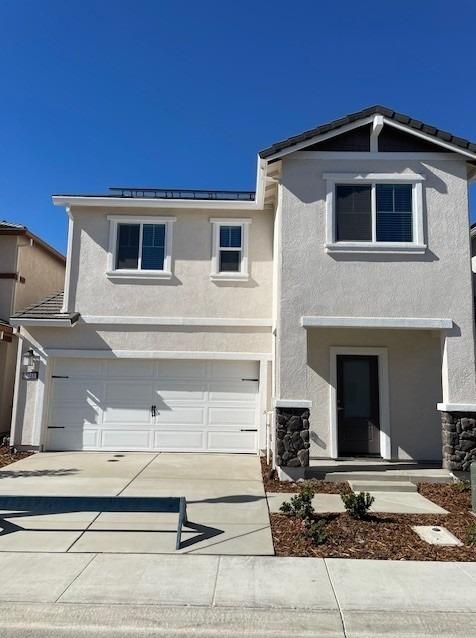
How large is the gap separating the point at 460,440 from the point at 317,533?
4686 millimetres

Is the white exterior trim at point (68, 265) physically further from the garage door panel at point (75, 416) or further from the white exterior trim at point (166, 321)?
the garage door panel at point (75, 416)

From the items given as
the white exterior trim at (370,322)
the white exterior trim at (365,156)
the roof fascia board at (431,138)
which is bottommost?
the white exterior trim at (370,322)

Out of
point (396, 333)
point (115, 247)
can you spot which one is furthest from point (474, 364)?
point (115, 247)

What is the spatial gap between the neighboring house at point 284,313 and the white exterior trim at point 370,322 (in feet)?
0.10

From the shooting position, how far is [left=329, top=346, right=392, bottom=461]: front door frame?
35.8 ft

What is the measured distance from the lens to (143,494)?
8.09 meters

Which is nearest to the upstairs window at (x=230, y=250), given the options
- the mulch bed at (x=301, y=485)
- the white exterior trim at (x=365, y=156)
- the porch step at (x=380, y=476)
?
the white exterior trim at (x=365, y=156)

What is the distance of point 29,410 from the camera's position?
12.1 m

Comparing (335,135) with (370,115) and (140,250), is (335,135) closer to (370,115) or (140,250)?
(370,115)

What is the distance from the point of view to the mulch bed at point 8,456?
10.9 meters

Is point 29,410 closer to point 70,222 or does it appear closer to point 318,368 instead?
point 70,222

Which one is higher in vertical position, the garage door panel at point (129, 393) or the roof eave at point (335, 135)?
the roof eave at point (335, 135)

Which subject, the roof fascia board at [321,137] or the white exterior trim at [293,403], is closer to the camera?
the white exterior trim at [293,403]

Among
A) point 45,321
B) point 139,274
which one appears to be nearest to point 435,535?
point 139,274
